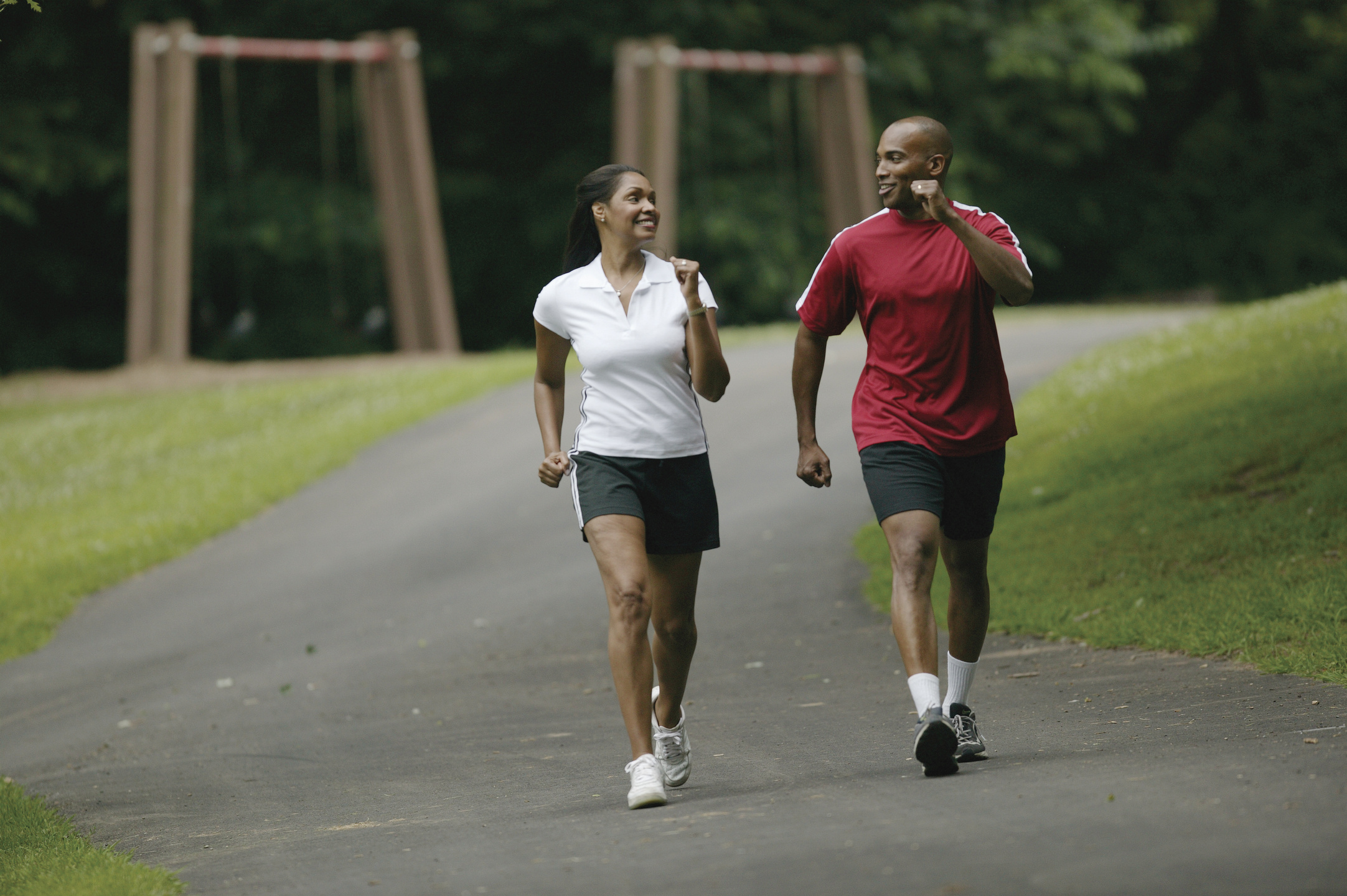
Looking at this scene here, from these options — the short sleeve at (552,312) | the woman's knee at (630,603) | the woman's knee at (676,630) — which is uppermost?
the short sleeve at (552,312)

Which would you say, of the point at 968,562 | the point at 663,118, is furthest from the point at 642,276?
the point at 663,118

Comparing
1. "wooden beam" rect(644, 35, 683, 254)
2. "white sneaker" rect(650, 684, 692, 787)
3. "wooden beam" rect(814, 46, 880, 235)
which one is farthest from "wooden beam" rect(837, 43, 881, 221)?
"white sneaker" rect(650, 684, 692, 787)

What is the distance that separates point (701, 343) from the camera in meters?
5.56

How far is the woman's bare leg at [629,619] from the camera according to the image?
5.43 metres

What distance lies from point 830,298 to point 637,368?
0.73 meters

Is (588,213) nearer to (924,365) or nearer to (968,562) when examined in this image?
(924,365)

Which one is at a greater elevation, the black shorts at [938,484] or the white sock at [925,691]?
the black shorts at [938,484]

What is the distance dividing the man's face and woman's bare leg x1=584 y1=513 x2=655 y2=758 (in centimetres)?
142

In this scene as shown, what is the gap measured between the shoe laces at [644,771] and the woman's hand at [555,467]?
972 millimetres

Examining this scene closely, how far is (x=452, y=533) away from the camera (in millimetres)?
13062

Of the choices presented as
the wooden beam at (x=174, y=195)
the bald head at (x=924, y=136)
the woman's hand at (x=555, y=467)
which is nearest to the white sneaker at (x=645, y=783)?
the woman's hand at (x=555, y=467)

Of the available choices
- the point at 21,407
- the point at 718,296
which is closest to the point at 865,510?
the point at 21,407

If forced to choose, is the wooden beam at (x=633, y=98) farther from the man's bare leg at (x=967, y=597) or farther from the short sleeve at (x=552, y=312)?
the man's bare leg at (x=967, y=597)

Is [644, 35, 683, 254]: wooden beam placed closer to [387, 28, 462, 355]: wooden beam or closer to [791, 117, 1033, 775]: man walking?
[387, 28, 462, 355]: wooden beam
